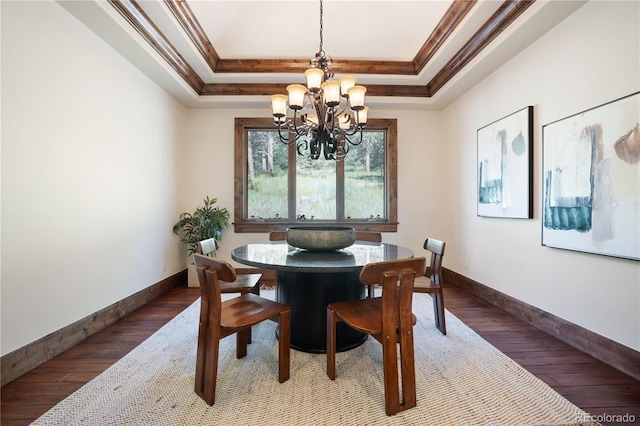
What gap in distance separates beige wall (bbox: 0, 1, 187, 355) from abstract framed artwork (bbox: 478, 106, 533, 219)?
3.87 meters

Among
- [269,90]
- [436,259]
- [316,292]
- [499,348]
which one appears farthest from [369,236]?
[269,90]

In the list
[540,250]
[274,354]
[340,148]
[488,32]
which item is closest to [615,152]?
[540,250]

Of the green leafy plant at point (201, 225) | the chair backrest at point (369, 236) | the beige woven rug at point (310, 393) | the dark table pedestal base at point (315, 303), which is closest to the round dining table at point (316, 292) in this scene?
the dark table pedestal base at point (315, 303)

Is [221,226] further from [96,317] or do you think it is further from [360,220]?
[360,220]

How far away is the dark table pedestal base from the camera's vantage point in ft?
6.55

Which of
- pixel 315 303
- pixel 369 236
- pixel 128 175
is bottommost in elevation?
pixel 315 303

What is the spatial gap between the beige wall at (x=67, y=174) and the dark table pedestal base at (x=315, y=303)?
1.69 m

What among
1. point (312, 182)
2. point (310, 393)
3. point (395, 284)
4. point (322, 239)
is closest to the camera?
point (395, 284)

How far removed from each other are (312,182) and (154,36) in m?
2.53

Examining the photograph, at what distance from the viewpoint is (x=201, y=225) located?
369 centimetres

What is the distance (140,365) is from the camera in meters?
1.87

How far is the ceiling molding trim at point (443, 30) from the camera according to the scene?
8.13ft

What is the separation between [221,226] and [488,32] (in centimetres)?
373

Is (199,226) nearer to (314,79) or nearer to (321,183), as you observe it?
(321,183)
